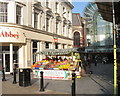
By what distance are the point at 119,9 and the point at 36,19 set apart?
13084mm

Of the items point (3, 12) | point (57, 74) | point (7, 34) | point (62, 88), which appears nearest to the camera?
point (62, 88)

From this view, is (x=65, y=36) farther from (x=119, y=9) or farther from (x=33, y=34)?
(x=119, y=9)

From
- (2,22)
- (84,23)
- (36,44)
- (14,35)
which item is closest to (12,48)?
(14,35)

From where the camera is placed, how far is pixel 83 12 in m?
47.5

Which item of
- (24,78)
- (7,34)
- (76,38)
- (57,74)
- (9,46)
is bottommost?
(57,74)

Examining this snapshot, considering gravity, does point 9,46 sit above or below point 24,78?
above

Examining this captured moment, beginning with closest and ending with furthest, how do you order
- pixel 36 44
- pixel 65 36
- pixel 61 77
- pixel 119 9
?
pixel 119 9, pixel 61 77, pixel 36 44, pixel 65 36

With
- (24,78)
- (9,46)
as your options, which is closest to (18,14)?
(9,46)

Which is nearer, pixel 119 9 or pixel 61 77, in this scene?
pixel 119 9

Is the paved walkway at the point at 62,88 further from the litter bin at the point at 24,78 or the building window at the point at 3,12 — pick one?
the building window at the point at 3,12

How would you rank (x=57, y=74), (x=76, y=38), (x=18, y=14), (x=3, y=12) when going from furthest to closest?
(x=76, y=38) → (x=18, y=14) → (x=3, y=12) → (x=57, y=74)

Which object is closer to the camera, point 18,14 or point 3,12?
point 3,12

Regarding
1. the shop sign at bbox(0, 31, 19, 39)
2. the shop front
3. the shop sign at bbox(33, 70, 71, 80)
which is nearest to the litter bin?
the shop sign at bbox(33, 70, 71, 80)

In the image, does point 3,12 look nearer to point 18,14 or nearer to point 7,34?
point 18,14
